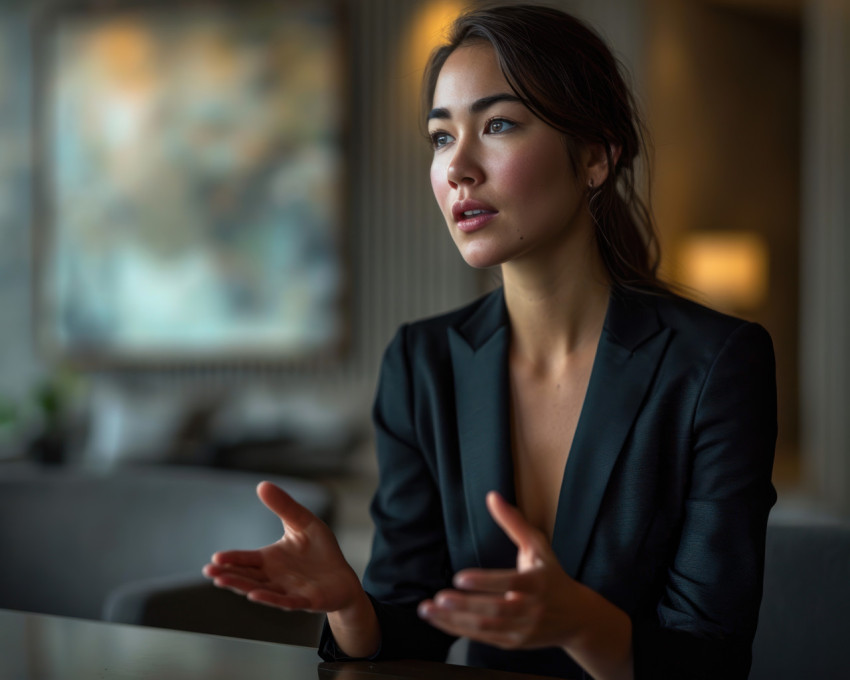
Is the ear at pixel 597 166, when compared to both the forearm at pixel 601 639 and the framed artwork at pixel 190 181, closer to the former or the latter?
the forearm at pixel 601 639

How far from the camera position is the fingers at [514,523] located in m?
0.87

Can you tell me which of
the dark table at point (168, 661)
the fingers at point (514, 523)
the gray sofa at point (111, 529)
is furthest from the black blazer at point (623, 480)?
A: the gray sofa at point (111, 529)

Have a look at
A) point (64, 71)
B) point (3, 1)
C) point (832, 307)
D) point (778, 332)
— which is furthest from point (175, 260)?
point (778, 332)

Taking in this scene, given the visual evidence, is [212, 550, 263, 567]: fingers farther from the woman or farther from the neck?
the neck

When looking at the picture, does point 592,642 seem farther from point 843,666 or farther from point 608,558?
point 843,666

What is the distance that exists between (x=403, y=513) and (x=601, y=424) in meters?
0.31

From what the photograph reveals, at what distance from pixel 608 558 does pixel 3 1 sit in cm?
769

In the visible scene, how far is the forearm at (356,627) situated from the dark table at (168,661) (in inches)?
2.1

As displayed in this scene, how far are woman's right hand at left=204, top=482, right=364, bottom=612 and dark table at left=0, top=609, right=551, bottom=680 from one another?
0.07 metres

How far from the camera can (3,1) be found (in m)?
7.46

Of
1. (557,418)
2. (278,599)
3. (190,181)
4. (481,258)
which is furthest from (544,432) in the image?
(190,181)

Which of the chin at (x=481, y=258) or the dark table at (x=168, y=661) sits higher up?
the chin at (x=481, y=258)

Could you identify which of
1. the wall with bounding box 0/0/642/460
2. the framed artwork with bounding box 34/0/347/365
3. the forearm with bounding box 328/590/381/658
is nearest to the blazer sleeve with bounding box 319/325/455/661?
the forearm with bounding box 328/590/381/658

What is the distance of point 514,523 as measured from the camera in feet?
2.90
